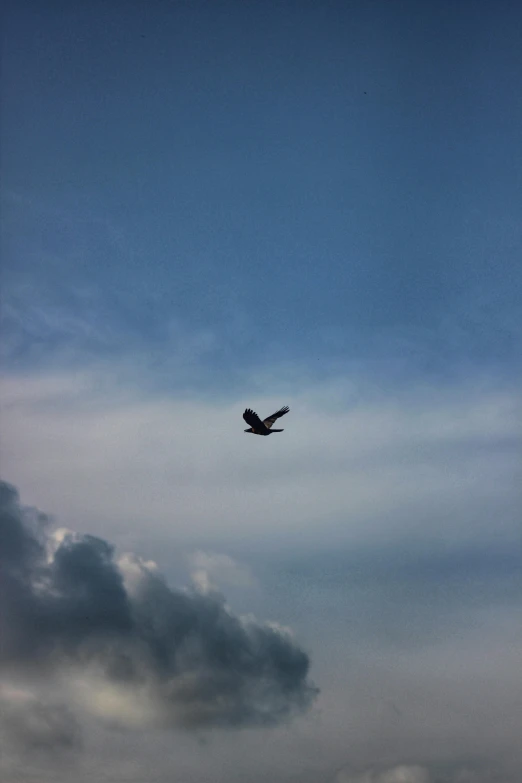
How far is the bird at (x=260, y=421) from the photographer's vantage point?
82.0 m

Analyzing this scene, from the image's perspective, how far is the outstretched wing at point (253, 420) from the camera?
81750 millimetres

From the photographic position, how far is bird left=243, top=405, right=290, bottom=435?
82000mm

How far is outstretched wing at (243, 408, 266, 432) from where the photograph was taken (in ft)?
268

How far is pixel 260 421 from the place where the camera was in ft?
274

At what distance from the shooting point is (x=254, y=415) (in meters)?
82.0

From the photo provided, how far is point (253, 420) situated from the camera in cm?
8275

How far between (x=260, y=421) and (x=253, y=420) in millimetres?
1076
